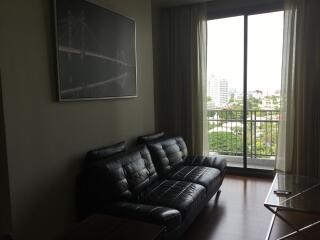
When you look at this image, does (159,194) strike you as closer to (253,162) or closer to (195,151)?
(195,151)

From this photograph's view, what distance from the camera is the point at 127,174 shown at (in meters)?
2.62

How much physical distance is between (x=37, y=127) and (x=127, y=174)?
34.5 inches

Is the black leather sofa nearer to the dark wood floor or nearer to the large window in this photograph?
the dark wood floor

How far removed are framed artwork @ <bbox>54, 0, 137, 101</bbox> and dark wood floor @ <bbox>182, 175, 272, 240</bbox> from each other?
1635 mm

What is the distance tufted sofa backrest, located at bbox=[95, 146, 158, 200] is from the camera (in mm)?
2416

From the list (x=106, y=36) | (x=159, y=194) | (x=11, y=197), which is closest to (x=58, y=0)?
(x=106, y=36)

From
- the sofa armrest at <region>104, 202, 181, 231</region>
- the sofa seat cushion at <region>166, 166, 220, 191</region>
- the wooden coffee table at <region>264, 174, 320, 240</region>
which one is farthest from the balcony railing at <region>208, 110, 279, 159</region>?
the sofa armrest at <region>104, 202, 181, 231</region>

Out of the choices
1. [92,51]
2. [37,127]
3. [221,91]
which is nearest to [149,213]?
[37,127]

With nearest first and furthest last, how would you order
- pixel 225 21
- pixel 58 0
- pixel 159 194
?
pixel 58 0
pixel 159 194
pixel 225 21

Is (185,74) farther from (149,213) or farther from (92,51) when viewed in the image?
(149,213)

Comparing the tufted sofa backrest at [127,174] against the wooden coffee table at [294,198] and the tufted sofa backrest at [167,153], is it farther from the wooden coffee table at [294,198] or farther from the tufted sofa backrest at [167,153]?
the wooden coffee table at [294,198]

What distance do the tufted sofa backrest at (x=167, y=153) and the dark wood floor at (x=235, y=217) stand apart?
632 millimetres

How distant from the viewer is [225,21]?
449cm

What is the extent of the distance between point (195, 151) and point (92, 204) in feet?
8.22
